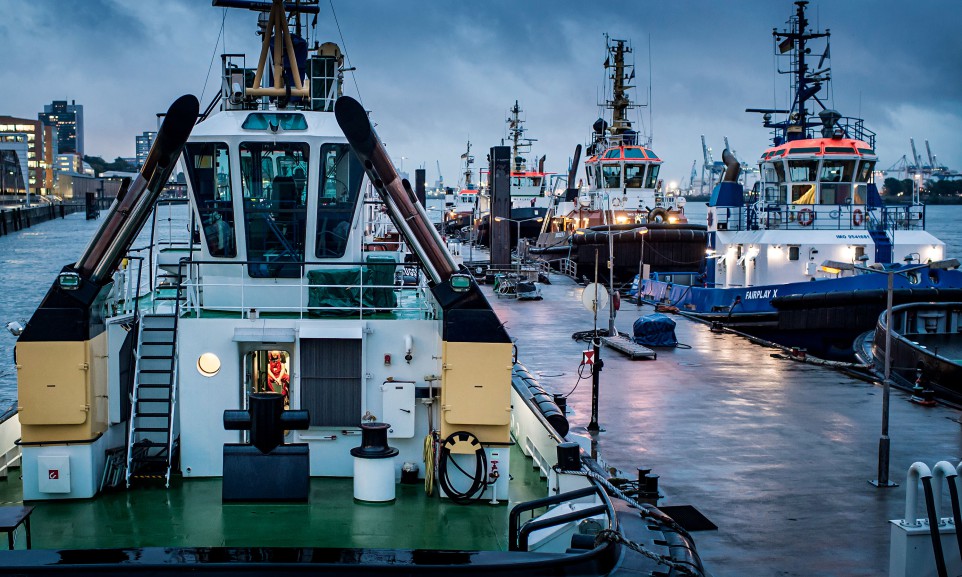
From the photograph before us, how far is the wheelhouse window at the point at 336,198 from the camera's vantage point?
40.6 feet

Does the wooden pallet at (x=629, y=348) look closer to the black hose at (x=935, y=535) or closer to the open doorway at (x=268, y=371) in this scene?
the open doorway at (x=268, y=371)

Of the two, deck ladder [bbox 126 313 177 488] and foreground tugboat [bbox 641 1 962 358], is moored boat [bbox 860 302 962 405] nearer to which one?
foreground tugboat [bbox 641 1 962 358]

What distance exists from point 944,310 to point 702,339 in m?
6.97

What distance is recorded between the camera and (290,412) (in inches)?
365

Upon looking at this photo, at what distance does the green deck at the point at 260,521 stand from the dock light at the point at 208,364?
1.26 meters

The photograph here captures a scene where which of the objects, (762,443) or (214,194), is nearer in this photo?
(214,194)

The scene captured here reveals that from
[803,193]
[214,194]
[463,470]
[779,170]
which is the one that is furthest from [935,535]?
[779,170]

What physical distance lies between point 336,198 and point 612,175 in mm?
47532

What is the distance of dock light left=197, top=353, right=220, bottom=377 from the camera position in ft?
36.1

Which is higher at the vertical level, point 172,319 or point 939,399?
point 172,319

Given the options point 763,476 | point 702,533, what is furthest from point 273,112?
point 763,476

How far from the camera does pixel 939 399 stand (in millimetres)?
20109

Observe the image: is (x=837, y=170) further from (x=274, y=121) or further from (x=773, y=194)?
(x=274, y=121)

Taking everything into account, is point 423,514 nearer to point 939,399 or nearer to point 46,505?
point 46,505
